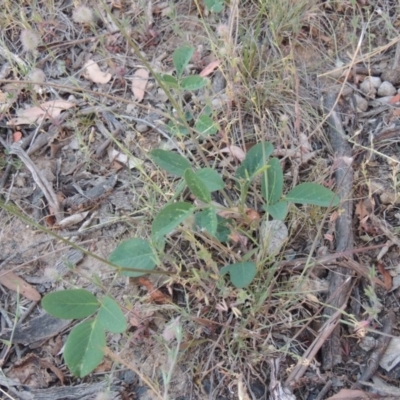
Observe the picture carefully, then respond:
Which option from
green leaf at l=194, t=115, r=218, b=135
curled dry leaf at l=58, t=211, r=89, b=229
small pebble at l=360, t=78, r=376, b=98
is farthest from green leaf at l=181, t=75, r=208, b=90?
small pebble at l=360, t=78, r=376, b=98

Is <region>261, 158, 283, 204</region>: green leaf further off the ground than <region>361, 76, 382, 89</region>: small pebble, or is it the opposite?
<region>261, 158, 283, 204</region>: green leaf

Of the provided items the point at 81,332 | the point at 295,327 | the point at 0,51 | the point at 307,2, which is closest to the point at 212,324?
the point at 295,327

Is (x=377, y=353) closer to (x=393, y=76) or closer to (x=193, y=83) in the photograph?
(x=193, y=83)

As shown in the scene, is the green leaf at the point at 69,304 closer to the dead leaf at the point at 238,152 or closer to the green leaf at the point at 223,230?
the green leaf at the point at 223,230

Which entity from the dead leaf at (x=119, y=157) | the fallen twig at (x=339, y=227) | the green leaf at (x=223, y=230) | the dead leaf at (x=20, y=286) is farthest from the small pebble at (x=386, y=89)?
the dead leaf at (x=20, y=286)

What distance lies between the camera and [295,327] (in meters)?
1.42

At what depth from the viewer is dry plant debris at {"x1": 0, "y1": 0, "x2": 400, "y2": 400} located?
4.48 ft

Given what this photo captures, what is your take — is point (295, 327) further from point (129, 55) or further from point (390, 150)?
point (129, 55)

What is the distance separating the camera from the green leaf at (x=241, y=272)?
136 centimetres

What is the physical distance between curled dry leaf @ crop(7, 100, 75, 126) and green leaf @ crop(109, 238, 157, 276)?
73cm

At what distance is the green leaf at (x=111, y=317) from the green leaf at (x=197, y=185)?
0.31 metres

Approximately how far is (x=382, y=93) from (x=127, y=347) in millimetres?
1181

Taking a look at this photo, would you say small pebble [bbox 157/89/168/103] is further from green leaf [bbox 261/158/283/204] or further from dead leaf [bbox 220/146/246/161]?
green leaf [bbox 261/158/283/204]

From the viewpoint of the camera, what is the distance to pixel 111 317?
1.18m
